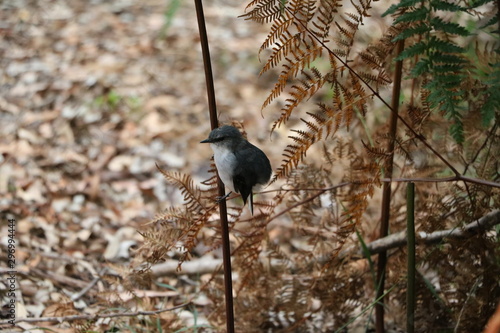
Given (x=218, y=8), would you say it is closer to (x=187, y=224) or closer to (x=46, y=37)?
(x=46, y=37)

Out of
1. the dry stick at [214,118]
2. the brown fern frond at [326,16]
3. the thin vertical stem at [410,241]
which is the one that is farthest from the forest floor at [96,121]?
the brown fern frond at [326,16]

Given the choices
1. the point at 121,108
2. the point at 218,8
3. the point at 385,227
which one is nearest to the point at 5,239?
the point at 121,108

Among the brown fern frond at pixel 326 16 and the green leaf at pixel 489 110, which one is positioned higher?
the brown fern frond at pixel 326 16

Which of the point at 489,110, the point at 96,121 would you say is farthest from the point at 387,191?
the point at 96,121

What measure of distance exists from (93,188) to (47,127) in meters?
0.85

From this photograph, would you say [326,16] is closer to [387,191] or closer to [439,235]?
[387,191]

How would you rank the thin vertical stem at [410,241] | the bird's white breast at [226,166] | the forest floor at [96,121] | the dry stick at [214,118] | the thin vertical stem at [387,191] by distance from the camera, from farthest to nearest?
1. the forest floor at [96,121]
2. the thin vertical stem at [387,191]
3. the thin vertical stem at [410,241]
4. the bird's white breast at [226,166]
5. the dry stick at [214,118]

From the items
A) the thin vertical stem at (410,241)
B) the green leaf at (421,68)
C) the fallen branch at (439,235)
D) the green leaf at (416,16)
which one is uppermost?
the green leaf at (416,16)

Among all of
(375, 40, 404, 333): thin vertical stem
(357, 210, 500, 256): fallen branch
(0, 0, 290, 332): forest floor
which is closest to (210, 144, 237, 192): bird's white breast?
(375, 40, 404, 333): thin vertical stem

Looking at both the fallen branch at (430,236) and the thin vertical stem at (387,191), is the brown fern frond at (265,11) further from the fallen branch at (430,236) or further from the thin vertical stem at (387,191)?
the fallen branch at (430,236)

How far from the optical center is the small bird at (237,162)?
1.71 m

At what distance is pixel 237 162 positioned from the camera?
1729mm

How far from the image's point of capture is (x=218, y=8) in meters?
6.54

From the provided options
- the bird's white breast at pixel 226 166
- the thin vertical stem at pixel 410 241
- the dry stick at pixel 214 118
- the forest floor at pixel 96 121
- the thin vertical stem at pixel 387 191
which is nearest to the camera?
the dry stick at pixel 214 118
